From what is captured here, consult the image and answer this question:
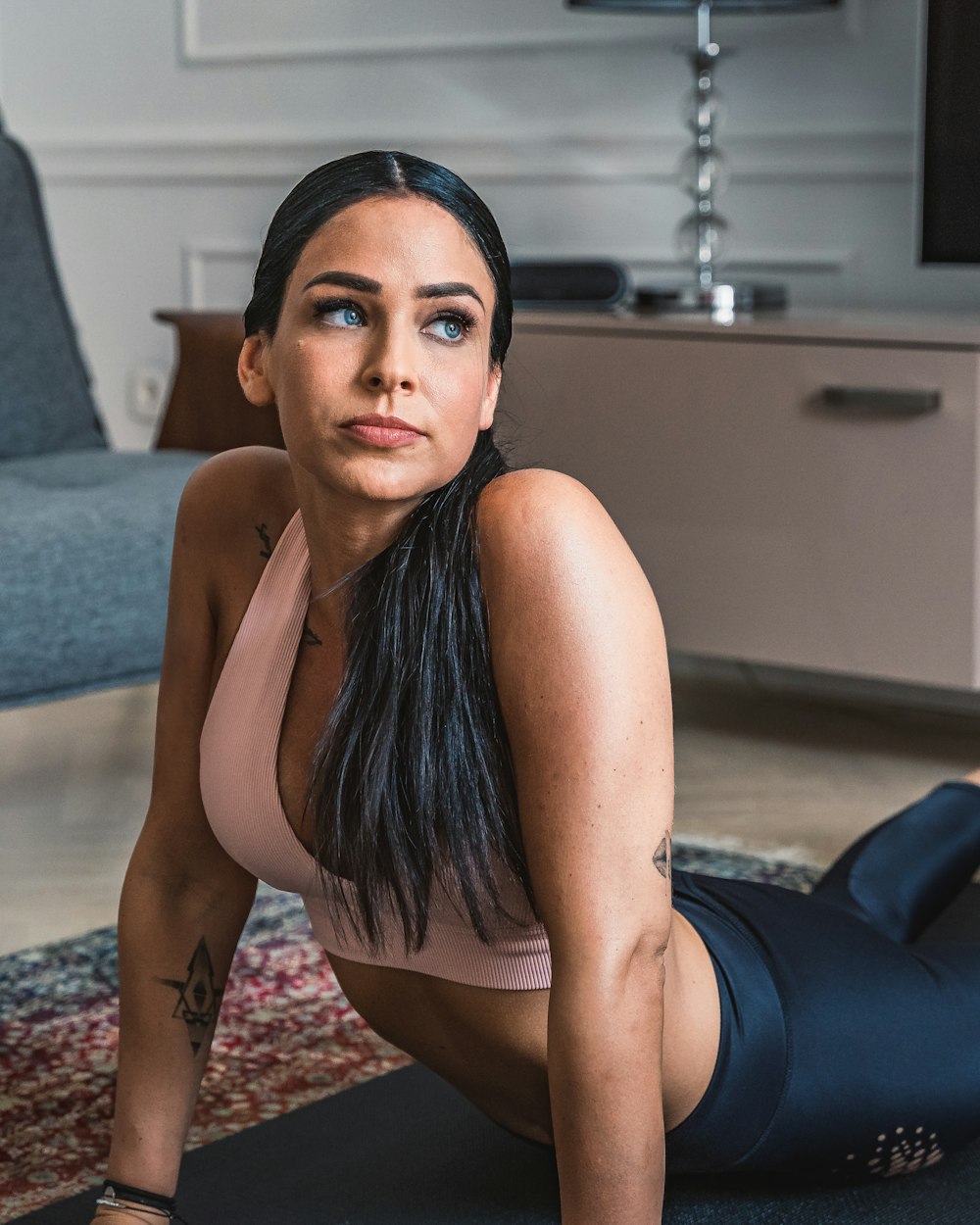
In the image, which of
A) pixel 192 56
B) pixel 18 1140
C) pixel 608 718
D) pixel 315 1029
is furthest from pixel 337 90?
pixel 608 718

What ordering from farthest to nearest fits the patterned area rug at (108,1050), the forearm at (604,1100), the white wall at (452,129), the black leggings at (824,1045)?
the white wall at (452,129) < the patterned area rug at (108,1050) < the black leggings at (824,1045) < the forearm at (604,1100)

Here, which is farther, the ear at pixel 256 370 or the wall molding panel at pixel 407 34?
the wall molding panel at pixel 407 34

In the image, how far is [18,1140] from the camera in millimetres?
1393

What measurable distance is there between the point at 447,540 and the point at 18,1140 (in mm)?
765

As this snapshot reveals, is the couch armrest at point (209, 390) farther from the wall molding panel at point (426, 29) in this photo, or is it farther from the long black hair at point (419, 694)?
the long black hair at point (419, 694)

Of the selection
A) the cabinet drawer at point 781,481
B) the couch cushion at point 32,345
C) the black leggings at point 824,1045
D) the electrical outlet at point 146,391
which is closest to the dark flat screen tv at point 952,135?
the cabinet drawer at point 781,481

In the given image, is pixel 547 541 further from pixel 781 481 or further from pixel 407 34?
pixel 407 34

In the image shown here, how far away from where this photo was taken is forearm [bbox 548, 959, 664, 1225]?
877mm

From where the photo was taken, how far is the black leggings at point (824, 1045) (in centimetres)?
111

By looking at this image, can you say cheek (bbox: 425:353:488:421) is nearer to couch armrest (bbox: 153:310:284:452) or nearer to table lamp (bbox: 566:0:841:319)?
couch armrest (bbox: 153:310:284:452)

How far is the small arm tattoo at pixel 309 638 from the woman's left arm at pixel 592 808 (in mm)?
163

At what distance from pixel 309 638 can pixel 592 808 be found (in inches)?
9.5

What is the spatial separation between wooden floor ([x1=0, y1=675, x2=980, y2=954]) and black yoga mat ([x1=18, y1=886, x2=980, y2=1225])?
0.72 m

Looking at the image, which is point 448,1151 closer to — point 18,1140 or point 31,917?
point 18,1140
